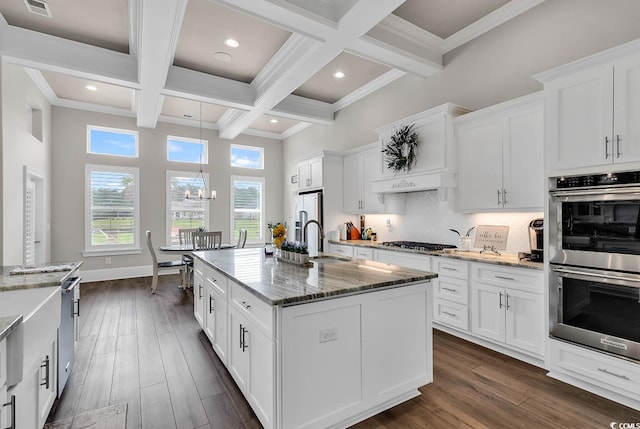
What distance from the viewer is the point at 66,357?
7.63ft

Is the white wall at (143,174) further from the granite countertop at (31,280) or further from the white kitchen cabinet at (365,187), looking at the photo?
the granite countertop at (31,280)

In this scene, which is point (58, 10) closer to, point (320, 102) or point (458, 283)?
point (320, 102)

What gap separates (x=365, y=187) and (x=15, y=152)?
4.99 metres

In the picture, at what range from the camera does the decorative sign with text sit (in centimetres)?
339

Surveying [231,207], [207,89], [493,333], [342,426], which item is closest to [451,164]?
[493,333]

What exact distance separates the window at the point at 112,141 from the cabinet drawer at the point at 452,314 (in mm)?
6718

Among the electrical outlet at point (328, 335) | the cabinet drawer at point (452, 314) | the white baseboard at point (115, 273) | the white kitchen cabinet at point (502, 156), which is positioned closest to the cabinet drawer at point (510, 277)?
the cabinet drawer at point (452, 314)

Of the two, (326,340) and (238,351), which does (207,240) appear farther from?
(326,340)

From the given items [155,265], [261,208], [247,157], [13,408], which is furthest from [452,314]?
[247,157]

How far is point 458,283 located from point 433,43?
10.0ft

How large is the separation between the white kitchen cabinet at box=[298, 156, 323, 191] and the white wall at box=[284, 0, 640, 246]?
105cm

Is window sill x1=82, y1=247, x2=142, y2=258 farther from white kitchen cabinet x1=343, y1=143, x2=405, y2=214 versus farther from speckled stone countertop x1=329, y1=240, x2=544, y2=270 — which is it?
speckled stone countertop x1=329, y1=240, x2=544, y2=270

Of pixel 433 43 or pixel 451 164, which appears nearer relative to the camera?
pixel 451 164

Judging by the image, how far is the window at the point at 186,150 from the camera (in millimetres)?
7129
